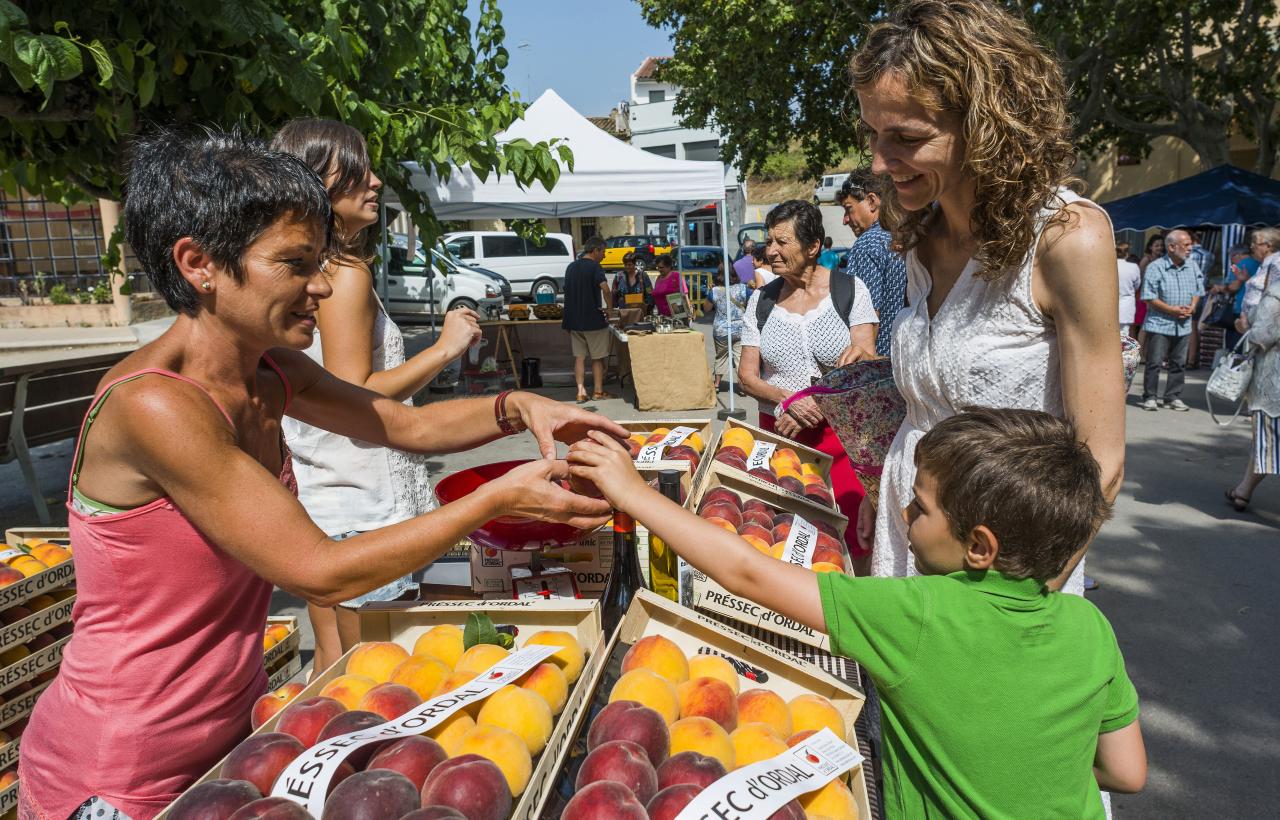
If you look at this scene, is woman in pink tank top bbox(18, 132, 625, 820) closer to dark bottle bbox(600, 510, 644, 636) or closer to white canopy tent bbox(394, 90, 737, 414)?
dark bottle bbox(600, 510, 644, 636)

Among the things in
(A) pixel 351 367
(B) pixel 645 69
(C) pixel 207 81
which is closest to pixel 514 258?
(C) pixel 207 81

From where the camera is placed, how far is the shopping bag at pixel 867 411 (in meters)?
2.35

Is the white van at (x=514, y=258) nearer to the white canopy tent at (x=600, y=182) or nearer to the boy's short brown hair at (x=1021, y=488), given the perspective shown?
the white canopy tent at (x=600, y=182)

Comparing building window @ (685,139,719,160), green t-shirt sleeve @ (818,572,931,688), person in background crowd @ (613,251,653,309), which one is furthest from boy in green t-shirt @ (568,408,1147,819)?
building window @ (685,139,719,160)

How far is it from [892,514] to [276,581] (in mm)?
1448

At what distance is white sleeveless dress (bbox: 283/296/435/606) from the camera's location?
2477 mm

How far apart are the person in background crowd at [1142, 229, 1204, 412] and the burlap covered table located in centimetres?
516

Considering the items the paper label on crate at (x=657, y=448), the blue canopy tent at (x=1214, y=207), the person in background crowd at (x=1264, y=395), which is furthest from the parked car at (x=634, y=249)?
the paper label on crate at (x=657, y=448)

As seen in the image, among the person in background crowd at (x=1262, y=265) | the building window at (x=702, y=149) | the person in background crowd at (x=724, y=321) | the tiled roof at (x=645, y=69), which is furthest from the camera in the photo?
the tiled roof at (x=645, y=69)

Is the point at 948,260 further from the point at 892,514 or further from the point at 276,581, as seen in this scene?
the point at 276,581

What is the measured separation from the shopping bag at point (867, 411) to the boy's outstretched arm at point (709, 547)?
93 centimetres

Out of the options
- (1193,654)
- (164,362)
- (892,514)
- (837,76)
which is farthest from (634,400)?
(837,76)

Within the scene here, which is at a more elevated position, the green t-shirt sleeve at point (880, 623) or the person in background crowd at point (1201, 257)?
the person in background crowd at point (1201, 257)

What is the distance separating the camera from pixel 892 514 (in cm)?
214
